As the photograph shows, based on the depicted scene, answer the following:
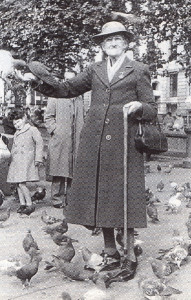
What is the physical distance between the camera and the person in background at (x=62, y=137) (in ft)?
28.2

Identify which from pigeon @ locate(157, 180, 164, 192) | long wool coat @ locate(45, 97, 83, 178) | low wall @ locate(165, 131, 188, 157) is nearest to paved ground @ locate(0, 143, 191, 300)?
long wool coat @ locate(45, 97, 83, 178)

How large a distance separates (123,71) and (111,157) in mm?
746

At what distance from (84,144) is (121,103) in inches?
19.5

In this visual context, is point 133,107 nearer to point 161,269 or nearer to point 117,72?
point 117,72

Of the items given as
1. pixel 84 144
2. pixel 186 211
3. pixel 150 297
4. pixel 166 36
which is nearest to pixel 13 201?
pixel 186 211

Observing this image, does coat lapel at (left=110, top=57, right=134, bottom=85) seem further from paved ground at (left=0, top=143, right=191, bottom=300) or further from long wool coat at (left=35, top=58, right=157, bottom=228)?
paved ground at (left=0, top=143, right=191, bottom=300)

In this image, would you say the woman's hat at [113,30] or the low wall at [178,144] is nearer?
the woman's hat at [113,30]

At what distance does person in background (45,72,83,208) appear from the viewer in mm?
8586

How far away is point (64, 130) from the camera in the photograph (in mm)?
8656

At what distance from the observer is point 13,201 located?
31.2ft

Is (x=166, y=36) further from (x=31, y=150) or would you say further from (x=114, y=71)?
(x=114, y=71)

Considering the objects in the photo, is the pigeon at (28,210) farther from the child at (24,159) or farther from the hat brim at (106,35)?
the hat brim at (106,35)

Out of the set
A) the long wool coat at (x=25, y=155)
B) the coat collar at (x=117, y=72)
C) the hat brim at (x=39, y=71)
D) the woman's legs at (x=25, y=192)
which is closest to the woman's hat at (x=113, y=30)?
the coat collar at (x=117, y=72)

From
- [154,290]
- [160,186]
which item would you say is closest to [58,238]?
[154,290]
